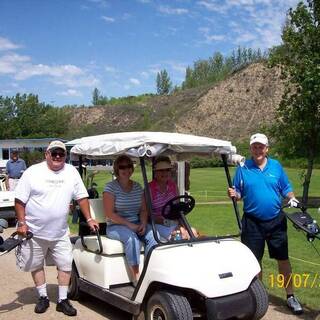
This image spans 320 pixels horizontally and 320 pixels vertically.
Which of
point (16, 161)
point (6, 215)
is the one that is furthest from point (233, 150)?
point (16, 161)

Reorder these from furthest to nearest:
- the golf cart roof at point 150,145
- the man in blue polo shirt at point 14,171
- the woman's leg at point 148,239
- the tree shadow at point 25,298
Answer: the man in blue polo shirt at point 14,171 → the tree shadow at point 25,298 → the woman's leg at point 148,239 → the golf cart roof at point 150,145

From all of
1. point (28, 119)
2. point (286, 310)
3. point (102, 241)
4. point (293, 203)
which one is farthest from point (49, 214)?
point (28, 119)

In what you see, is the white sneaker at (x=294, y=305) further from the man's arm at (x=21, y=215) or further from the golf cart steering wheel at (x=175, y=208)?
the man's arm at (x=21, y=215)

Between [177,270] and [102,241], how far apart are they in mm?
1269

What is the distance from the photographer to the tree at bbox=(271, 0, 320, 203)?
1868 centimetres

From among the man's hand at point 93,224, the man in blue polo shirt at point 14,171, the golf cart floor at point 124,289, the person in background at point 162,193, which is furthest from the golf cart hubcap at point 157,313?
the man in blue polo shirt at point 14,171

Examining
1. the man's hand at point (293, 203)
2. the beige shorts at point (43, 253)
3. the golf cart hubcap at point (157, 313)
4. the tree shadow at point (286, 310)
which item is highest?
the man's hand at point (293, 203)

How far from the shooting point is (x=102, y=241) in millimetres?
5719

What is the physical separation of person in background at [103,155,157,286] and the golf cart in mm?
163

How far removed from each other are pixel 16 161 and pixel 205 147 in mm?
9699

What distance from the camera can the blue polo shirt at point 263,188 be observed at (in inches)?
225

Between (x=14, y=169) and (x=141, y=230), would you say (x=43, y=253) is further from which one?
(x=14, y=169)
